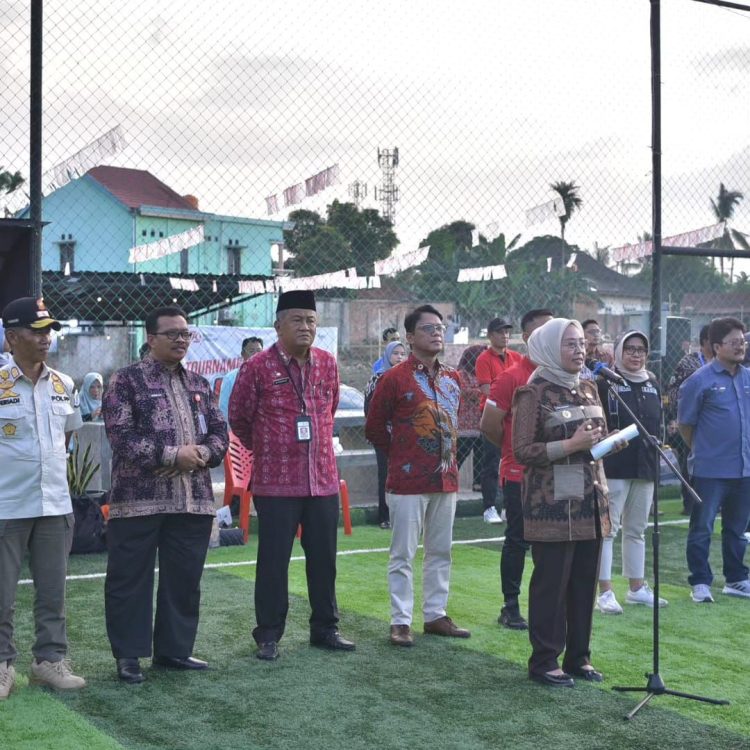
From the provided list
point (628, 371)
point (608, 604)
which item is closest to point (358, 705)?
point (608, 604)

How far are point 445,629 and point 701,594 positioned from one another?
2.05 meters

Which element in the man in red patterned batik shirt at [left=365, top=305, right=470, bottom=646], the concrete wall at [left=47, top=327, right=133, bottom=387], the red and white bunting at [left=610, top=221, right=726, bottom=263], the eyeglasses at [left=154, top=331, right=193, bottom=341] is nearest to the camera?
the eyeglasses at [left=154, top=331, right=193, bottom=341]

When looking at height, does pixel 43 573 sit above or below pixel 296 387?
below

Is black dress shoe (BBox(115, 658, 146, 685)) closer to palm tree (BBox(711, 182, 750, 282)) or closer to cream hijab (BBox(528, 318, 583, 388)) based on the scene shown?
cream hijab (BBox(528, 318, 583, 388))

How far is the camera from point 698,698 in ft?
16.5

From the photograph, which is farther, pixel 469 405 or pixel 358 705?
pixel 469 405

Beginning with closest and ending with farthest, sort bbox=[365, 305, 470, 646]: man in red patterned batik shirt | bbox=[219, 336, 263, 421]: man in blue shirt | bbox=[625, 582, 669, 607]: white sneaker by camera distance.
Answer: bbox=[365, 305, 470, 646]: man in red patterned batik shirt < bbox=[625, 582, 669, 607]: white sneaker < bbox=[219, 336, 263, 421]: man in blue shirt

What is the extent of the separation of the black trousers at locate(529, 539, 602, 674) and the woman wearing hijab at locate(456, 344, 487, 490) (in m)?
5.14

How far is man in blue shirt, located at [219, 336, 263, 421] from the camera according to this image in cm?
988

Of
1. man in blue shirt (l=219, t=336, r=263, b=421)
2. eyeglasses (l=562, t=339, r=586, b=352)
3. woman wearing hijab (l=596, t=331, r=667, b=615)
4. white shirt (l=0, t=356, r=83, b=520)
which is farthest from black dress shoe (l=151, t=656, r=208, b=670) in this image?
man in blue shirt (l=219, t=336, r=263, b=421)

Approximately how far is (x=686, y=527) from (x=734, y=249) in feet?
8.58

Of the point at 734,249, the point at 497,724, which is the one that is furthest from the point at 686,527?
the point at 497,724

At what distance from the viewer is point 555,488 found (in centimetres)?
526

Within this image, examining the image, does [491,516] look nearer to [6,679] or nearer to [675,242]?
[675,242]
